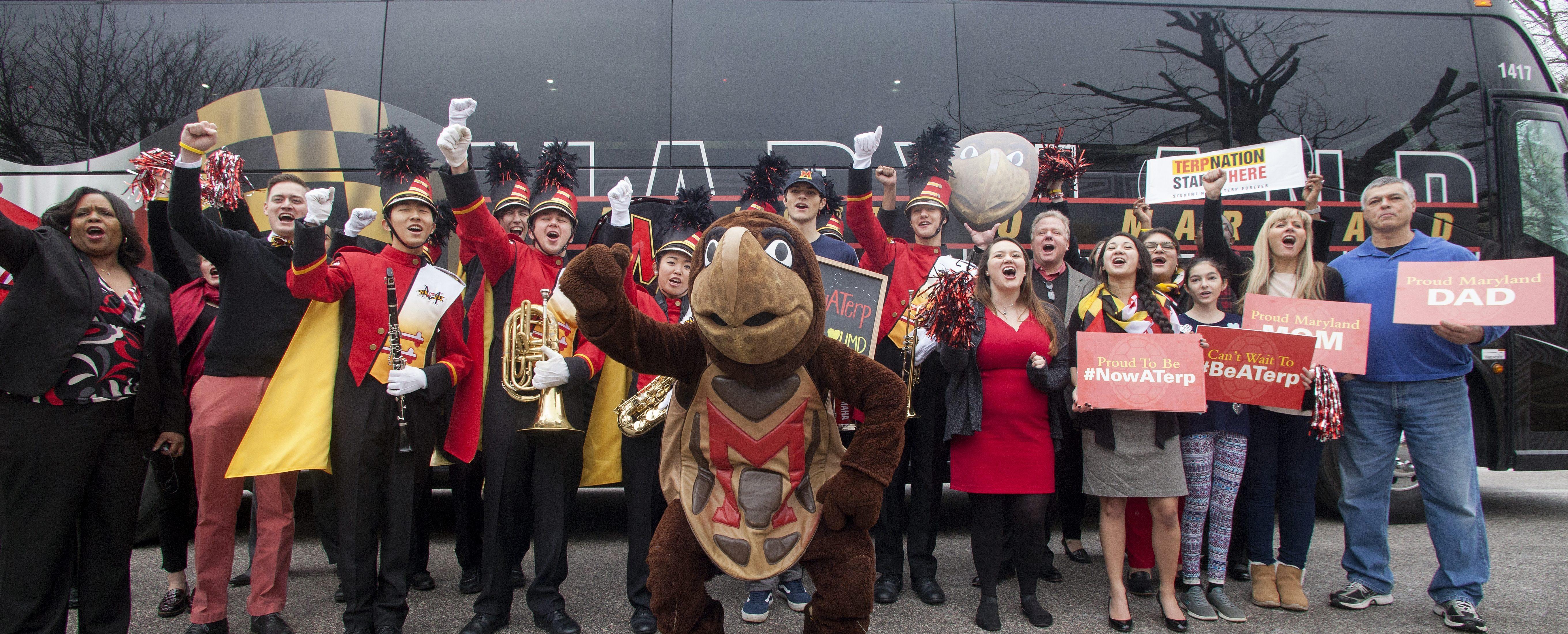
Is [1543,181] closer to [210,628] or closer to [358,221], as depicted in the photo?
[358,221]

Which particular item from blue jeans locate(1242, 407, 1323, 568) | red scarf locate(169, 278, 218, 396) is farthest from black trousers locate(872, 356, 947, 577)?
red scarf locate(169, 278, 218, 396)

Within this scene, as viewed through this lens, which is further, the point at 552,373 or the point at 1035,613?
the point at 1035,613

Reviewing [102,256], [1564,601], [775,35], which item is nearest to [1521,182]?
[1564,601]

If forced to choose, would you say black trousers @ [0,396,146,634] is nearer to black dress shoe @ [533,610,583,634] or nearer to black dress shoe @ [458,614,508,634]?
black dress shoe @ [458,614,508,634]

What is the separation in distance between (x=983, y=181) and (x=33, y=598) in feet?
16.0

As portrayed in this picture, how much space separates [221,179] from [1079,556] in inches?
206

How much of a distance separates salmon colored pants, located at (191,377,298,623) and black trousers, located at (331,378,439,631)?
31cm

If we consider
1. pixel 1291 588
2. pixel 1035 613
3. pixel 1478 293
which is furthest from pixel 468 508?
pixel 1478 293

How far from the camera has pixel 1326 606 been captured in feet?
12.0

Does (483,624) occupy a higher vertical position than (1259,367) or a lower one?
lower

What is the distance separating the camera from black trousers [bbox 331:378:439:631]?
3.10 meters

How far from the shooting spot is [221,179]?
3.38 meters

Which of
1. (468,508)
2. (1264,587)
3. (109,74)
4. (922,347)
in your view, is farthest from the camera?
(109,74)

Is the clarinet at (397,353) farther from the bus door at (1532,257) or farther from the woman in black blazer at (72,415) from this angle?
the bus door at (1532,257)
